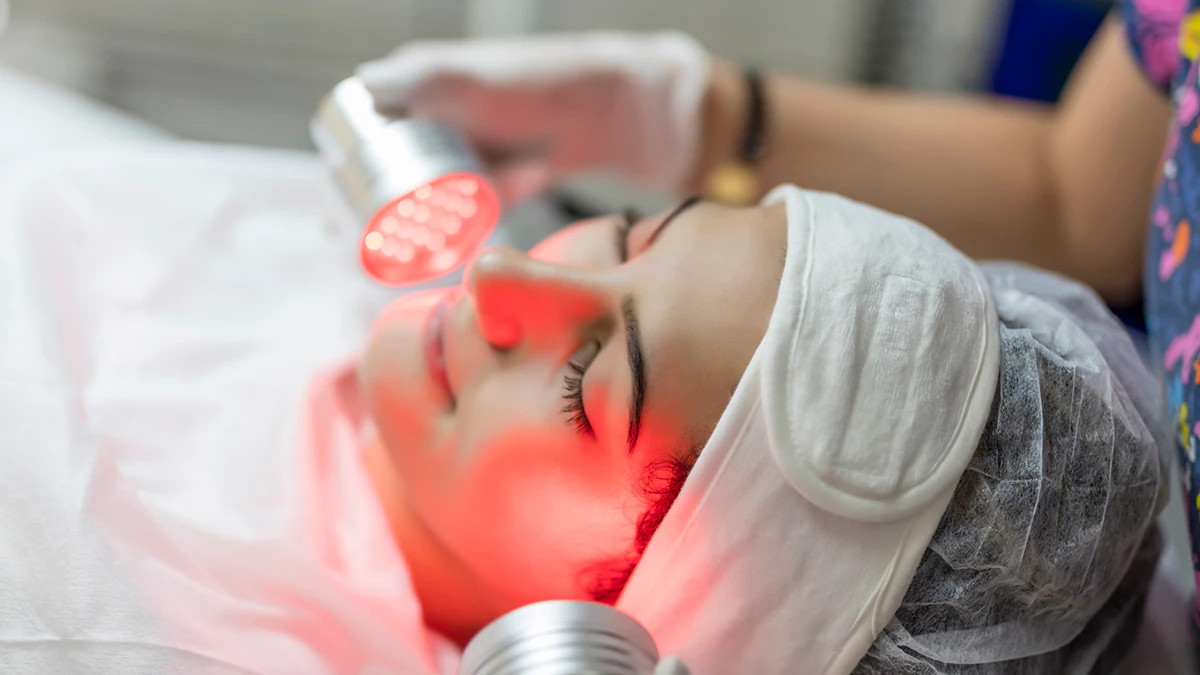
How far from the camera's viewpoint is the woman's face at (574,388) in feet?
2.12

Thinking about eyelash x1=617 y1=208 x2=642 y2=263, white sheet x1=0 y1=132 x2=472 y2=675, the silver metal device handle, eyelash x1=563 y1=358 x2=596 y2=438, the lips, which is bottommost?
white sheet x1=0 y1=132 x2=472 y2=675

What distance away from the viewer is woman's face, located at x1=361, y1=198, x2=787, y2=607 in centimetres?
65

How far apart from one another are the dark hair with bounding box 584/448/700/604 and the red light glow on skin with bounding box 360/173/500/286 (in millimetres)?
333

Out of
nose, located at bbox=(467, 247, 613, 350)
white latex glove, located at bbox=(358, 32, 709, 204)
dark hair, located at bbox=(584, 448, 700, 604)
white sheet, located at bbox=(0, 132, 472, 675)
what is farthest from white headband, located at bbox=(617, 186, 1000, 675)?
white latex glove, located at bbox=(358, 32, 709, 204)

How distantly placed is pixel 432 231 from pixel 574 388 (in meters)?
0.28

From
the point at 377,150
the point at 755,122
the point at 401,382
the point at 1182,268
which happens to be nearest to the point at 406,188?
the point at 377,150

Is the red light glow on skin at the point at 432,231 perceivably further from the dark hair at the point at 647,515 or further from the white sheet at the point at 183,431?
the dark hair at the point at 647,515

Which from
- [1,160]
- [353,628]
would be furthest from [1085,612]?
[1,160]

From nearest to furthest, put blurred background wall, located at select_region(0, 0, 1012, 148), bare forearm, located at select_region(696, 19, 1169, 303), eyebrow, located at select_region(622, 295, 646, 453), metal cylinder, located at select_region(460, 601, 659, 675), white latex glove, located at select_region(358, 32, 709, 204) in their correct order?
metal cylinder, located at select_region(460, 601, 659, 675)
eyebrow, located at select_region(622, 295, 646, 453)
white latex glove, located at select_region(358, 32, 709, 204)
bare forearm, located at select_region(696, 19, 1169, 303)
blurred background wall, located at select_region(0, 0, 1012, 148)

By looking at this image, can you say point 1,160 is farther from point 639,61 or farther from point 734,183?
point 734,183

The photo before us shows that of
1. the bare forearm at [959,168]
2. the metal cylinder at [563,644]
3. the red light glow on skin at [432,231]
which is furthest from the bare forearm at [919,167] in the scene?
the metal cylinder at [563,644]

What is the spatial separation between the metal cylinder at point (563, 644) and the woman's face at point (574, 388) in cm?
12

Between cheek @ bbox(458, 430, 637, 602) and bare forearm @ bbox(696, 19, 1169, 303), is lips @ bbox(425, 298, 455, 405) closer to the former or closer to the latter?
cheek @ bbox(458, 430, 637, 602)

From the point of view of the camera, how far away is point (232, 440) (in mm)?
855
